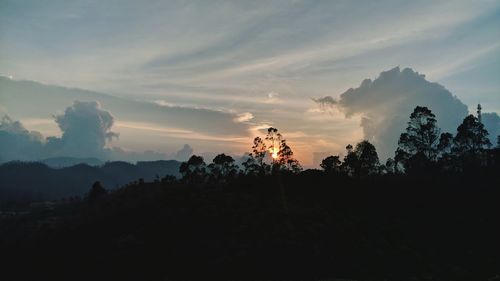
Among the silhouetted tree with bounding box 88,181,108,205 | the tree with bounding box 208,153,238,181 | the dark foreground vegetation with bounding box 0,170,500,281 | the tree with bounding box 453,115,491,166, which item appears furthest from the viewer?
the silhouetted tree with bounding box 88,181,108,205

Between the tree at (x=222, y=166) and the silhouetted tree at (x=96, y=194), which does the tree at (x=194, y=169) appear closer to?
the tree at (x=222, y=166)

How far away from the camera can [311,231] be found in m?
58.0

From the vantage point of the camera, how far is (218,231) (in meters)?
59.7

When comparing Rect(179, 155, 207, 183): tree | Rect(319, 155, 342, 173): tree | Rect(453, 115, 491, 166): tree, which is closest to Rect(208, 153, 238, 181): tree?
Rect(179, 155, 207, 183): tree

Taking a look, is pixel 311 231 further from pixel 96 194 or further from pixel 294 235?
pixel 96 194

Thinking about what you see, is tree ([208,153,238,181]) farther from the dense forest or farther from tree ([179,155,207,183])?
the dense forest

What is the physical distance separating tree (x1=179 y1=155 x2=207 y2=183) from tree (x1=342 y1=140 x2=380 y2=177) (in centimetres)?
3916

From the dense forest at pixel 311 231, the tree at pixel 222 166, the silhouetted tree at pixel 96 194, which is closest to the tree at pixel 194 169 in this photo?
the tree at pixel 222 166

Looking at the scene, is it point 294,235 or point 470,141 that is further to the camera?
point 470,141

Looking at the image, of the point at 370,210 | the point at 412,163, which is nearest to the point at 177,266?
the point at 370,210

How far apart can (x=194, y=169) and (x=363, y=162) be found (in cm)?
4594

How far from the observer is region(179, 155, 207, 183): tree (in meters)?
119

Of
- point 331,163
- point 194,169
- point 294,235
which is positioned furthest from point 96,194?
point 294,235

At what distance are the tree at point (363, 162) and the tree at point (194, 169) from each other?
128 ft
